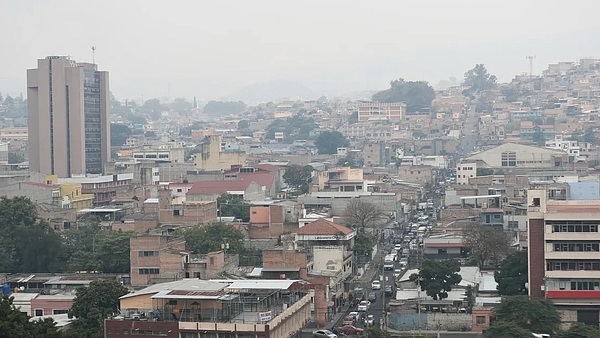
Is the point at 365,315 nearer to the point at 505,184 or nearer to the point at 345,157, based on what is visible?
the point at 505,184

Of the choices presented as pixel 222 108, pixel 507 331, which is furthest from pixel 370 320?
pixel 222 108

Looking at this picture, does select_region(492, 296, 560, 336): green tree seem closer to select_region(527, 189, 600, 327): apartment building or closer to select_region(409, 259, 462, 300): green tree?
select_region(527, 189, 600, 327): apartment building

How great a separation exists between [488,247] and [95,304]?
11.2m

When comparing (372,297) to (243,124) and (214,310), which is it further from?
(243,124)

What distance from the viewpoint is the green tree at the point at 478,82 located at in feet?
346

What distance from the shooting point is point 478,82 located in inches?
4227

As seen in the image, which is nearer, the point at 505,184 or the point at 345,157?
the point at 505,184

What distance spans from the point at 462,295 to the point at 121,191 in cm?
2332

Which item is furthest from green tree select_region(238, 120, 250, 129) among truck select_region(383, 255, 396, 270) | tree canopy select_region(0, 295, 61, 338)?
tree canopy select_region(0, 295, 61, 338)

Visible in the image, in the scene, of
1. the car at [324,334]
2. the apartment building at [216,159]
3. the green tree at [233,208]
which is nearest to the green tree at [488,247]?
the car at [324,334]

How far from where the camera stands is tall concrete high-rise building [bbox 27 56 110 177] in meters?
54.3

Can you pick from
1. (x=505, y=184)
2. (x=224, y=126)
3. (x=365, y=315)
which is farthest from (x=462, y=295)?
(x=224, y=126)

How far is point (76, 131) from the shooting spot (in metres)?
54.7

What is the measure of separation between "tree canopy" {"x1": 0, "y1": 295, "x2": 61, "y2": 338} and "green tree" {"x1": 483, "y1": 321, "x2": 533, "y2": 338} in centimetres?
759
